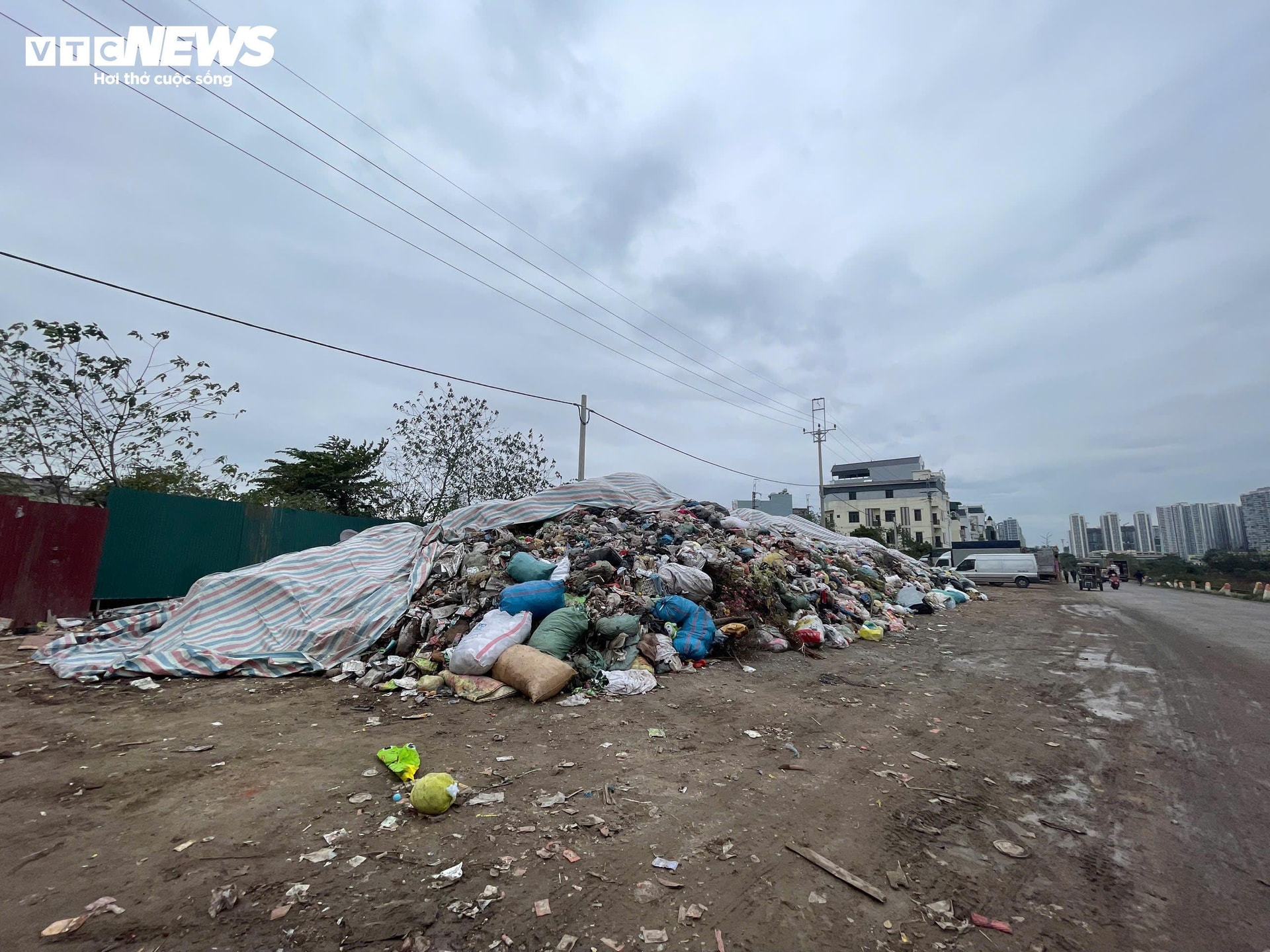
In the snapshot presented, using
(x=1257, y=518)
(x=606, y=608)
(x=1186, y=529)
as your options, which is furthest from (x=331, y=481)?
(x=1186, y=529)

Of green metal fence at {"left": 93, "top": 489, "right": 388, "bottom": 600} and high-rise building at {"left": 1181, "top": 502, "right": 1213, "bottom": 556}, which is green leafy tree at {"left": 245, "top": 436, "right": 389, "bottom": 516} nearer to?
green metal fence at {"left": 93, "top": 489, "right": 388, "bottom": 600}

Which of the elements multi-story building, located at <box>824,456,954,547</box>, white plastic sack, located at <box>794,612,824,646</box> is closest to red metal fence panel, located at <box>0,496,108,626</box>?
white plastic sack, located at <box>794,612,824,646</box>

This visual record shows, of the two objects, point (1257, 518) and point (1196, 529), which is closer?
point (1257, 518)

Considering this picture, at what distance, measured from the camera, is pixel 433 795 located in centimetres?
267

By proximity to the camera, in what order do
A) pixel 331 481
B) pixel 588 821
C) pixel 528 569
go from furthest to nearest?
1. pixel 331 481
2. pixel 528 569
3. pixel 588 821

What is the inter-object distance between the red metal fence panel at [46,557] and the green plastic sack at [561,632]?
22.9 feet

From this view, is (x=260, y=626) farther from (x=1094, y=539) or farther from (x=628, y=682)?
(x=1094, y=539)

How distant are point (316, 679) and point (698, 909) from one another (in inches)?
184

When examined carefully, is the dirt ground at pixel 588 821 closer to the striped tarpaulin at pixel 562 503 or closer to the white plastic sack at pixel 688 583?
the white plastic sack at pixel 688 583

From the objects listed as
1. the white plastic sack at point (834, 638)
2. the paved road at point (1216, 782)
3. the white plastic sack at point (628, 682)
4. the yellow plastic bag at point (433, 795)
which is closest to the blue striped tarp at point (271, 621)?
the white plastic sack at point (628, 682)

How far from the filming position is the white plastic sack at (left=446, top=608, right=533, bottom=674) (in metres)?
4.80

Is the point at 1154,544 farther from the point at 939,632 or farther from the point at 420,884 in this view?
the point at 420,884

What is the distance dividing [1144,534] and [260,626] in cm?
10385

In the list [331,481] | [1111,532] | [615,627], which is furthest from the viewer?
[1111,532]
